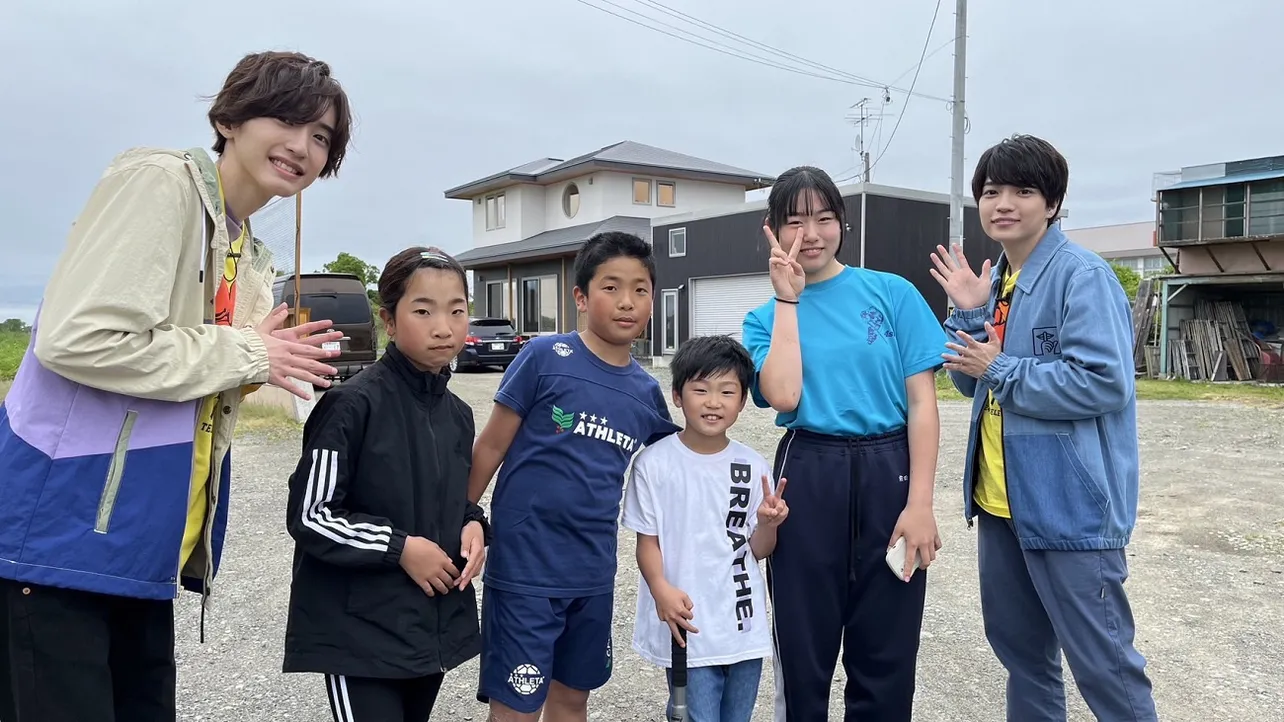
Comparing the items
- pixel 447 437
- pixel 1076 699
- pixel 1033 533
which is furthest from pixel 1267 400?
pixel 447 437

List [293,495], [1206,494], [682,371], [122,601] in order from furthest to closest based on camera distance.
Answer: [1206,494]
[682,371]
[293,495]
[122,601]

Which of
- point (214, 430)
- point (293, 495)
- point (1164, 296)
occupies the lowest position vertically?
point (293, 495)

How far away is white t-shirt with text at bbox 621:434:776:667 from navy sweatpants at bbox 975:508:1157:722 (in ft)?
2.43

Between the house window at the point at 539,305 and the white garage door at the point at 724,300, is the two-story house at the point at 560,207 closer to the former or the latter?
the house window at the point at 539,305

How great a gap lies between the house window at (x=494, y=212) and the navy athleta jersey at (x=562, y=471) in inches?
1083

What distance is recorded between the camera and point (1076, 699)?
3.32 metres

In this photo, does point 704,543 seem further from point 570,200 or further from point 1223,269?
point 570,200

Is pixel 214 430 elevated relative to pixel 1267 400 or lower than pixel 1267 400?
elevated

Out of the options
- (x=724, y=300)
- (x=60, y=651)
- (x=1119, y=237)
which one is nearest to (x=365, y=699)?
(x=60, y=651)

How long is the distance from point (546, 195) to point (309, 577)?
27211 millimetres

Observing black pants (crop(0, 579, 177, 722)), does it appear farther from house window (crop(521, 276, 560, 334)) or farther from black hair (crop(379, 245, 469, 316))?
house window (crop(521, 276, 560, 334))

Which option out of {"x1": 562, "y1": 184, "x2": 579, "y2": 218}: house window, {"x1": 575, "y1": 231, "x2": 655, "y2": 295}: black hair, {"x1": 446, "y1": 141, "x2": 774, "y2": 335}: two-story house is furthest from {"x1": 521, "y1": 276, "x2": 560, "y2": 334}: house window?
{"x1": 575, "y1": 231, "x2": 655, "y2": 295}: black hair

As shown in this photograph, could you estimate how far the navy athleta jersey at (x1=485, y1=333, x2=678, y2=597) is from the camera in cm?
240

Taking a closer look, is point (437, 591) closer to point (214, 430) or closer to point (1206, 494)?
point (214, 430)
